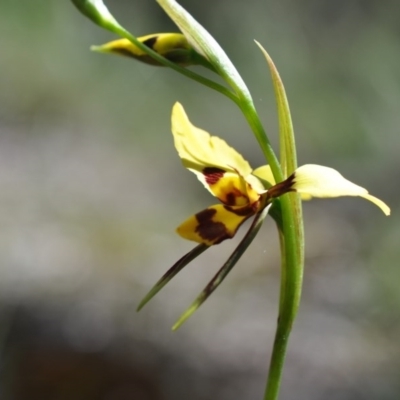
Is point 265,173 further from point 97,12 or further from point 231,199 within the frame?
point 97,12

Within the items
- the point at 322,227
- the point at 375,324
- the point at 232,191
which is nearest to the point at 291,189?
the point at 232,191

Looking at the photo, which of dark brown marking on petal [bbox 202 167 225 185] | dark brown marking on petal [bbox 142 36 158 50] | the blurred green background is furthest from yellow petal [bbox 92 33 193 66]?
the blurred green background

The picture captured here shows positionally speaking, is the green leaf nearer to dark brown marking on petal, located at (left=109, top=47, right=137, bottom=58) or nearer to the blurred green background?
dark brown marking on petal, located at (left=109, top=47, right=137, bottom=58)

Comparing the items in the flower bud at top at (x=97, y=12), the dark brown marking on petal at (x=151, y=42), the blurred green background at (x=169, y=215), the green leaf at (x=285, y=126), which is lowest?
the blurred green background at (x=169, y=215)

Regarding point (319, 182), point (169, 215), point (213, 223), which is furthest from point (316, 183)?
point (169, 215)

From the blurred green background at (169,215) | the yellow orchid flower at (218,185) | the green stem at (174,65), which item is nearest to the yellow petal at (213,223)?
the yellow orchid flower at (218,185)

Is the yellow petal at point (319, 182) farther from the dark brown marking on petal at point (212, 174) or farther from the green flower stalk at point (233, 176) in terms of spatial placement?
the dark brown marking on petal at point (212, 174)
